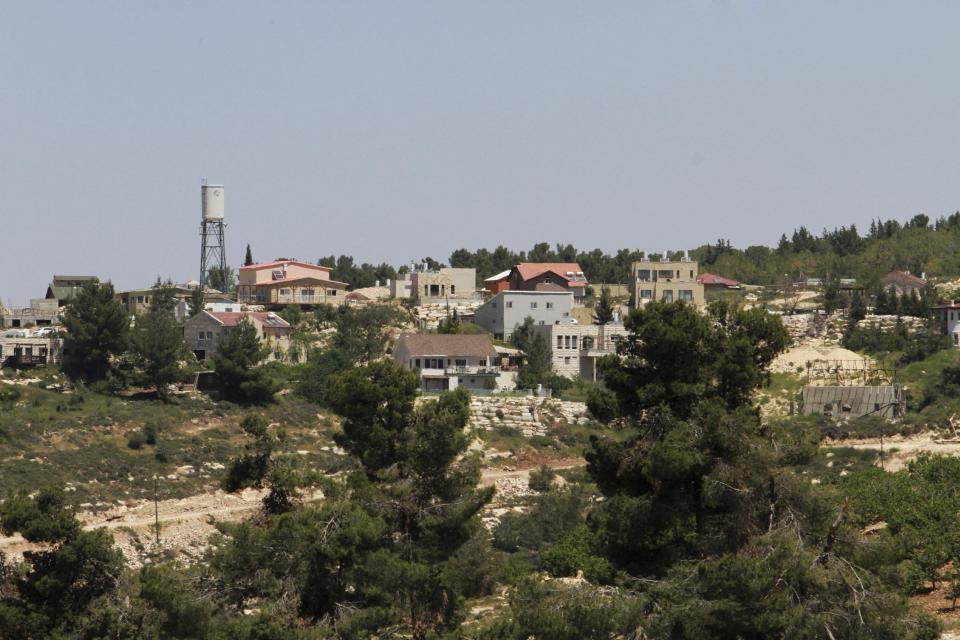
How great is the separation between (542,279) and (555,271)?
1.79 m

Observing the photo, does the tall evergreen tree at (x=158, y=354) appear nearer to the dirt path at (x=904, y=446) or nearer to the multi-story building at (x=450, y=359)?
the multi-story building at (x=450, y=359)

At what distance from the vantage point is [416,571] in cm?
3478

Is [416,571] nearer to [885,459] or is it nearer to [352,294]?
[885,459]

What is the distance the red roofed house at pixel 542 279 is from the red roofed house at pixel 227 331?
1607 cm

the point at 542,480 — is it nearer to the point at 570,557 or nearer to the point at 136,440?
the point at 136,440

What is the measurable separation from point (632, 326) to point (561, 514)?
72.6 feet

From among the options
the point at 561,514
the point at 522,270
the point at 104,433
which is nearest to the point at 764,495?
the point at 561,514

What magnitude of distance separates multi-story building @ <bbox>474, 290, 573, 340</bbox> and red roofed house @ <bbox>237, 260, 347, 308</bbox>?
35.0 feet

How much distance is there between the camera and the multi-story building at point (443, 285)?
319 feet

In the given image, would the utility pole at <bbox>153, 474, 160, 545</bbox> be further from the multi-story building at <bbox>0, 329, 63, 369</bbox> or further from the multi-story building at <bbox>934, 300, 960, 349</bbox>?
the multi-story building at <bbox>934, 300, 960, 349</bbox>

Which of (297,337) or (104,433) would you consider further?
(297,337)

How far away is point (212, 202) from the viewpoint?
4011 inches

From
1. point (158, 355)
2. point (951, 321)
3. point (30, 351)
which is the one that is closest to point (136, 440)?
point (158, 355)

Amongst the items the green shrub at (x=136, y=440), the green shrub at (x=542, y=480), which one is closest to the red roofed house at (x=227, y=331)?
the green shrub at (x=136, y=440)
